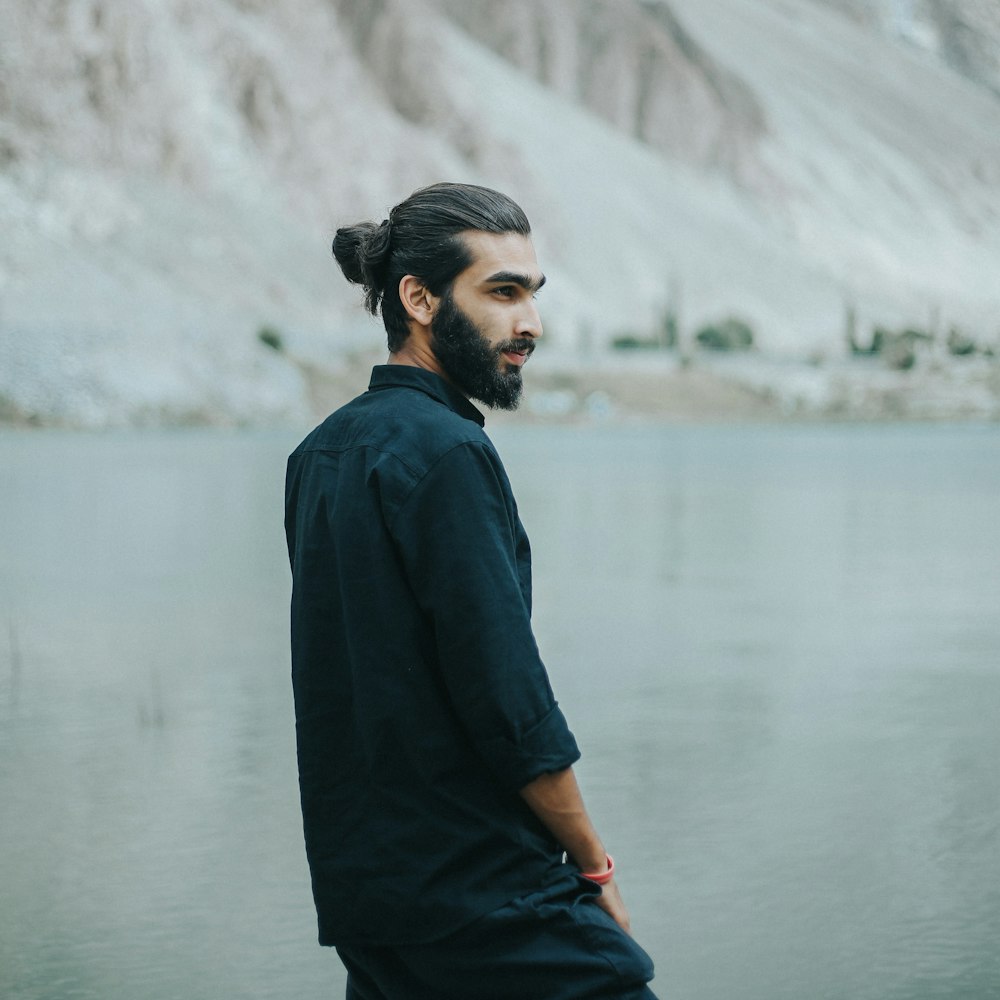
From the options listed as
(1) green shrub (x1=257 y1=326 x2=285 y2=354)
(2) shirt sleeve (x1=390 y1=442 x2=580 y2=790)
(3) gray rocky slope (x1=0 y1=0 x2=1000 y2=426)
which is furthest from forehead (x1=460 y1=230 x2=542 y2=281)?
(1) green shrub (x1=257 y1=326 x2=285 y2=354)

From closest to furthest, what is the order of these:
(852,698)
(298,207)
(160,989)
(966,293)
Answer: (160,989) < (852,698) < (298,207) < (966,293)

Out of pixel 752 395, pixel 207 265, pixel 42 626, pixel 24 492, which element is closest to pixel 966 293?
pixel 752 395

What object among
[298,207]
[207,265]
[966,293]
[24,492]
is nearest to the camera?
[24,492]

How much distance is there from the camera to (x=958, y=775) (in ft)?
16.4

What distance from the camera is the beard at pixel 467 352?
7.13ft

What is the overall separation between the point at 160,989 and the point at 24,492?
1464cm

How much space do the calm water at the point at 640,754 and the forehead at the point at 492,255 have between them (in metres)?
1.74

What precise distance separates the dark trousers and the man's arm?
0.12ft

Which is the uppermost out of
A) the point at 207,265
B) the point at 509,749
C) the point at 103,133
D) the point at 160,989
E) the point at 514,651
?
the point at 103,133

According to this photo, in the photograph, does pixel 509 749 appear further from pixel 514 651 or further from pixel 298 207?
pixel 298 207

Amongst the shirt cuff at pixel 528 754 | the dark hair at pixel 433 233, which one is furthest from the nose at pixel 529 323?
the shirt cuff at pixel 528 754

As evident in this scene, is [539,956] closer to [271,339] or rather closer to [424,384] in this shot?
[424,384]

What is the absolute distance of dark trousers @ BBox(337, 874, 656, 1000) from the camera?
6.54ft

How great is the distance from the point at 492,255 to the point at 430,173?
6550 centimetres
